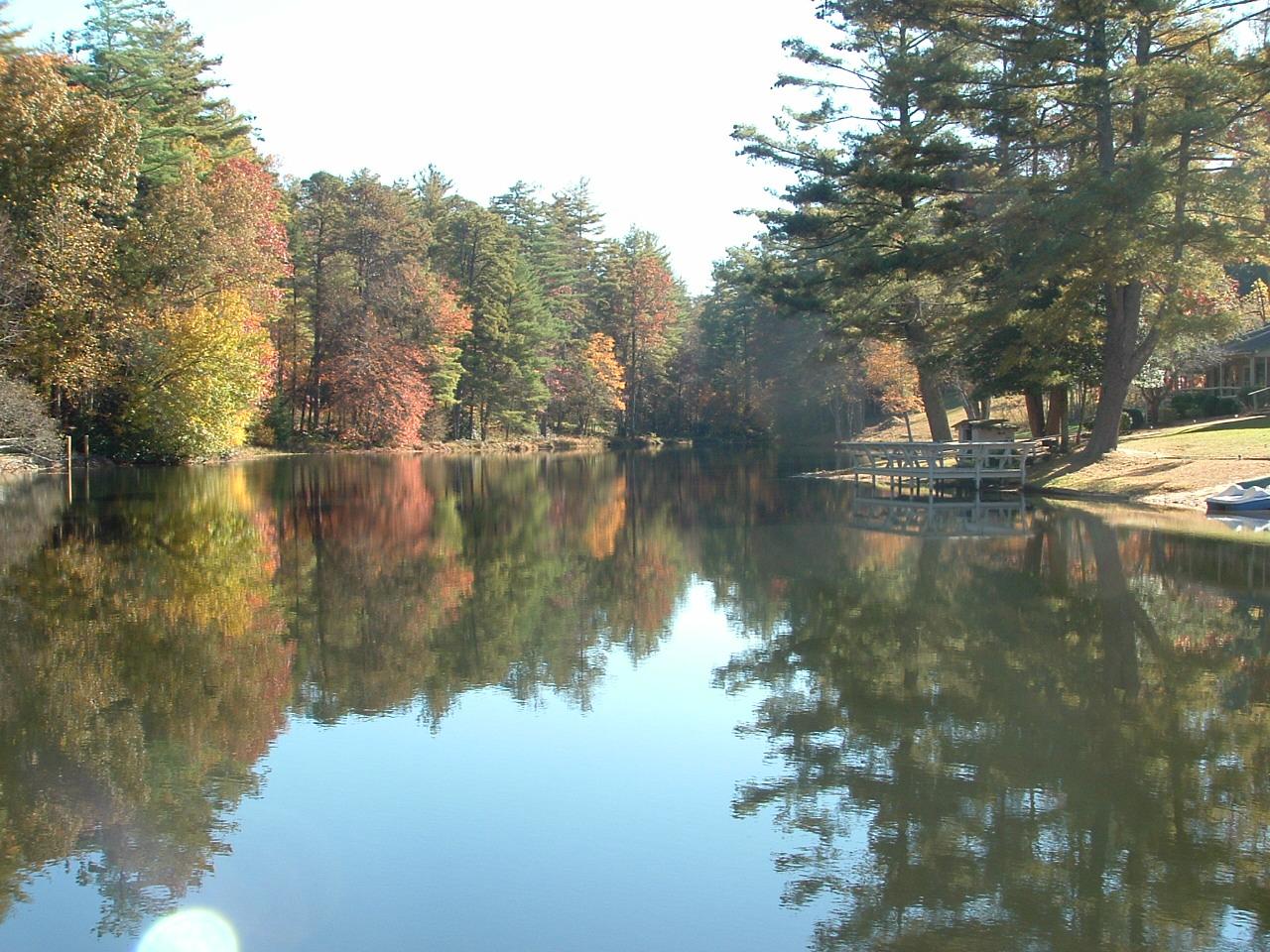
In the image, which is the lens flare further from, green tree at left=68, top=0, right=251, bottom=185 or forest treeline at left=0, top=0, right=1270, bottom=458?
green tree at left=68, top=0, right=251, bottom=185

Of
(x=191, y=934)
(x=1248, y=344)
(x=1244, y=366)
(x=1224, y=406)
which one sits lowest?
(x=191, y=934)

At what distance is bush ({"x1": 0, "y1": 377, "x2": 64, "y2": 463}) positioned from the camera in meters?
32.6

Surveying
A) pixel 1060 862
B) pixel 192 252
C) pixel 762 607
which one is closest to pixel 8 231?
pixel 192 252

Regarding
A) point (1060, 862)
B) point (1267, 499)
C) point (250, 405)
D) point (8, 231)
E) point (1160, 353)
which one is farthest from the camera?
point (250, 405)

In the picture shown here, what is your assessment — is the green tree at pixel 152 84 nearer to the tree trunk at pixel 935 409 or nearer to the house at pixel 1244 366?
the tree trunk at pixel 935 409

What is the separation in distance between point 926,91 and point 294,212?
138 feet

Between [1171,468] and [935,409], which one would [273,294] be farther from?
[1171,468]

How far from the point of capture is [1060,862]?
5918 millimetres

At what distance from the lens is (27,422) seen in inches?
1336

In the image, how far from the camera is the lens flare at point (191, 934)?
204 inches

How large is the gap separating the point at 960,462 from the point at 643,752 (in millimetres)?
27469

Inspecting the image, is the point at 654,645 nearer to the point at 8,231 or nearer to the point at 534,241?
the point at 8,231

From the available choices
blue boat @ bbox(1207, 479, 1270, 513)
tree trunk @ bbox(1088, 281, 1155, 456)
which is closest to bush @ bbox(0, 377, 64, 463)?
tree trunk @ bbox(1088, 281, 1155, 456)

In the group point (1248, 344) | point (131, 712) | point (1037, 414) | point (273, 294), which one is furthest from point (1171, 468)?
point (273, 294)
